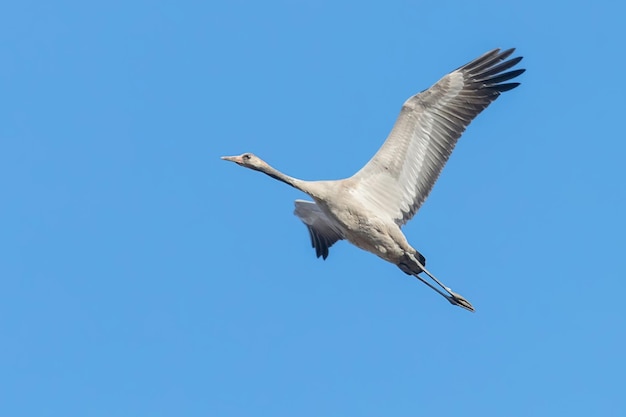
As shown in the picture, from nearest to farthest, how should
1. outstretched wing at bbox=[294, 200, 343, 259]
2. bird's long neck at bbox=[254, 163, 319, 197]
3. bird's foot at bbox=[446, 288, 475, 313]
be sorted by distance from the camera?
bird's long neck at bbox=[254, 163, 319, 197], bird's foot at bbox=[446, 288, 475, 313], outstretched wing at bbox=[294, 200, 343, 259]

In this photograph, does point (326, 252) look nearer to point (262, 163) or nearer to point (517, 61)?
point (262, 163)

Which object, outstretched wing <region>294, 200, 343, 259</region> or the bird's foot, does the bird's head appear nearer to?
outstretched wing <region>294, 200, 343, 259</region>

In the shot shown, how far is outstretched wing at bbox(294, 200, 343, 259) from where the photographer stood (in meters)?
26.9

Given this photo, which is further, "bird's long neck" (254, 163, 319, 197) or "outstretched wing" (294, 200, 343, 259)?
"outstretched wing" (294, 200, 343, 259)

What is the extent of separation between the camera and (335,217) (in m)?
23.5

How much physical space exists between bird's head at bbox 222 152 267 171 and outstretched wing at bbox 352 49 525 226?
1760 mm

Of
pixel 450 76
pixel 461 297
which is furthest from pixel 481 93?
pixel 461 297

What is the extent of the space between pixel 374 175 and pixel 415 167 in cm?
82

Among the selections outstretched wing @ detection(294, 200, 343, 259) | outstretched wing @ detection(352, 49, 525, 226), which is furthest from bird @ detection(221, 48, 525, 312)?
outstretched wing @ detection(294, 200, 343, 259)

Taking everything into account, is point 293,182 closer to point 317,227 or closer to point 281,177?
point 281,177

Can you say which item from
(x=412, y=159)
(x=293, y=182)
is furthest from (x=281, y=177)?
(x=412, y=159)

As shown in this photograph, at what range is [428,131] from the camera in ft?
79.5

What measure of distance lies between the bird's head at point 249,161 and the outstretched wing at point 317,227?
2450 millimetres

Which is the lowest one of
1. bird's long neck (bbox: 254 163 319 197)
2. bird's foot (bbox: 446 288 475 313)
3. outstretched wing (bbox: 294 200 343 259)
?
bird's foot (bbox: 446 288 475 313)
